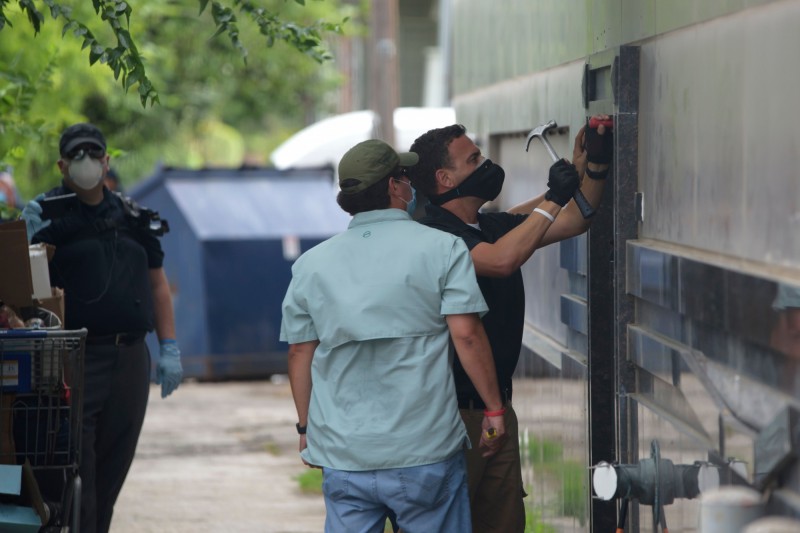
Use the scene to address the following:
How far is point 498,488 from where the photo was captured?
5016mm

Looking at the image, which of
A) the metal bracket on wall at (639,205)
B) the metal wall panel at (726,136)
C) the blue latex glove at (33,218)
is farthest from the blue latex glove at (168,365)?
the metal wall panel at (726,136)

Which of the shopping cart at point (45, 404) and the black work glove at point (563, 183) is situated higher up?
the black work glove at point (563, 183)

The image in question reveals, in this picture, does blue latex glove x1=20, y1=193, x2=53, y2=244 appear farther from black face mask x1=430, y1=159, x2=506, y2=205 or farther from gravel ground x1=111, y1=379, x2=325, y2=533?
gravel ground x1=111, y1=379, x2=325, y2=533

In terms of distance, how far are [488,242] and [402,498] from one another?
1.16m

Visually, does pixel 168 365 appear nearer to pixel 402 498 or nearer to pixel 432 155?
pixel 432 155

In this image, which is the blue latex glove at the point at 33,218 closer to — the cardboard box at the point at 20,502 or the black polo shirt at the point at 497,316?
the cardboard box at the point at 20,502

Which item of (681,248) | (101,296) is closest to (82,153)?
(101,296)

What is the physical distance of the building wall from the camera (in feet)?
9.96

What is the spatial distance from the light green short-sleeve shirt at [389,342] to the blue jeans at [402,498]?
4 cm

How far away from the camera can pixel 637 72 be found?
4406 millimetres

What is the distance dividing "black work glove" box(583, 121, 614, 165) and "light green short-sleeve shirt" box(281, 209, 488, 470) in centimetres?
67

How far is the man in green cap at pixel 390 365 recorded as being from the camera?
420 centimetres

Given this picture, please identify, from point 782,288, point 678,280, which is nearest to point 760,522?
point 782,288

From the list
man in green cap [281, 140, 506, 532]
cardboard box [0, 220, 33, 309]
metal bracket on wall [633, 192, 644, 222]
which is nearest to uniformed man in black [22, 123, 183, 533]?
cardboard box [0, 220, 33, 309]
